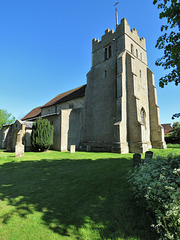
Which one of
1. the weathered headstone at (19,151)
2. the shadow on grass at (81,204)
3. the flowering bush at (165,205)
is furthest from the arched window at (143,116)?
the flowering bush at (165,205)

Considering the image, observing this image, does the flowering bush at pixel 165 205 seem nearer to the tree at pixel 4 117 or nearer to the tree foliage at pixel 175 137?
the tree foliage at pixel 175 137

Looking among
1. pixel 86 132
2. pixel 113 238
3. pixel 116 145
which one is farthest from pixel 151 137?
pixel 113 238

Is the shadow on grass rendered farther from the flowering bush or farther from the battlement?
the battlement

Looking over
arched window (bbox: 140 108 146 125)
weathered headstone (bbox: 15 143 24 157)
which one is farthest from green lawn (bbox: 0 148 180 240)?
arched window (bbox: 140 108 146 125)

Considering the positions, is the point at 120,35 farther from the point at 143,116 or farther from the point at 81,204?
the point at 81,204

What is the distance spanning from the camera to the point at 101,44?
72.6 ft

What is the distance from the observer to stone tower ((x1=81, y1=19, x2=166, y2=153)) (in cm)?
1616

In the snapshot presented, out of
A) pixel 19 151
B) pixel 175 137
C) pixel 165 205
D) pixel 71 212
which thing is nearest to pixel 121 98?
pixel 19 151

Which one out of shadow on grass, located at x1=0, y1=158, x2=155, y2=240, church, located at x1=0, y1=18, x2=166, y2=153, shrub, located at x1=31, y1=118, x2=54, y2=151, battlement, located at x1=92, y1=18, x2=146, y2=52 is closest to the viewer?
shadow on grass, located at x1=0, y1=158, x2=155, y2=240

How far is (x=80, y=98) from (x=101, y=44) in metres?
9.55

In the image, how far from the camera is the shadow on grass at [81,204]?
9.69 feet

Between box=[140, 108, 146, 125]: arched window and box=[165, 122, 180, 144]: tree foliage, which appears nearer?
box=[140, 108, 146, 125]: arched window

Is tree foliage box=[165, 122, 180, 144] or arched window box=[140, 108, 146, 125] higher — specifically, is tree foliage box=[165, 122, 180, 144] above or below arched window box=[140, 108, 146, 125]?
below

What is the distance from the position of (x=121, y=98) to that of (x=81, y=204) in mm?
14192
